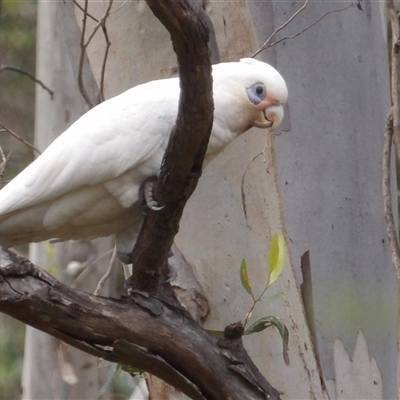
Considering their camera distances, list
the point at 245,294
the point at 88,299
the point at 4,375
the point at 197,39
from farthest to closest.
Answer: the point at 4,375, the point at 245,294, the point at 88,299, the point at 197,39

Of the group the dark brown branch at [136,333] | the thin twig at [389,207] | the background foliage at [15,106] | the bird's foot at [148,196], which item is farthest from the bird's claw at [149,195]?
the background foliage at [15,106]

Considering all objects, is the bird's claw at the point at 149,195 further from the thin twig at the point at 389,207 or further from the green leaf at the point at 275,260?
the thin twig at the point at 389,207

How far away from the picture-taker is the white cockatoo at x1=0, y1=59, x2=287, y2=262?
1695 mm

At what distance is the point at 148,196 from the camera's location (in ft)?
5.33

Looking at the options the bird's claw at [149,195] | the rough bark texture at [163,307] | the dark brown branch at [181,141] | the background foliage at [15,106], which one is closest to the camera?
the dark brown branch at [181,141]

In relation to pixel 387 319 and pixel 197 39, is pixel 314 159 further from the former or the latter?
pixel 197 39

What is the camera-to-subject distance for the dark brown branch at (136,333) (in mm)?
1376

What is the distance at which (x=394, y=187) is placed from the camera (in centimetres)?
243

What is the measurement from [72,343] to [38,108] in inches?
69.6

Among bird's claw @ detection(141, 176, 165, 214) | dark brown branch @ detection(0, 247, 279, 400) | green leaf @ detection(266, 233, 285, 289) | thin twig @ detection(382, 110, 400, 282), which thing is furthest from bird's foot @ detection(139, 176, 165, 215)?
thin twig @ detection(382, 110, 400, 282)

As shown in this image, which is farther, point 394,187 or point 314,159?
point 394,187

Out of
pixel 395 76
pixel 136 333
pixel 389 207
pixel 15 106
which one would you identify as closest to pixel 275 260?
pixel 389 207

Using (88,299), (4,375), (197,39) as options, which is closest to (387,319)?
(88,299)

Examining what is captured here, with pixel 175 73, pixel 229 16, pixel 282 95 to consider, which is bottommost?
pixel 282 95
